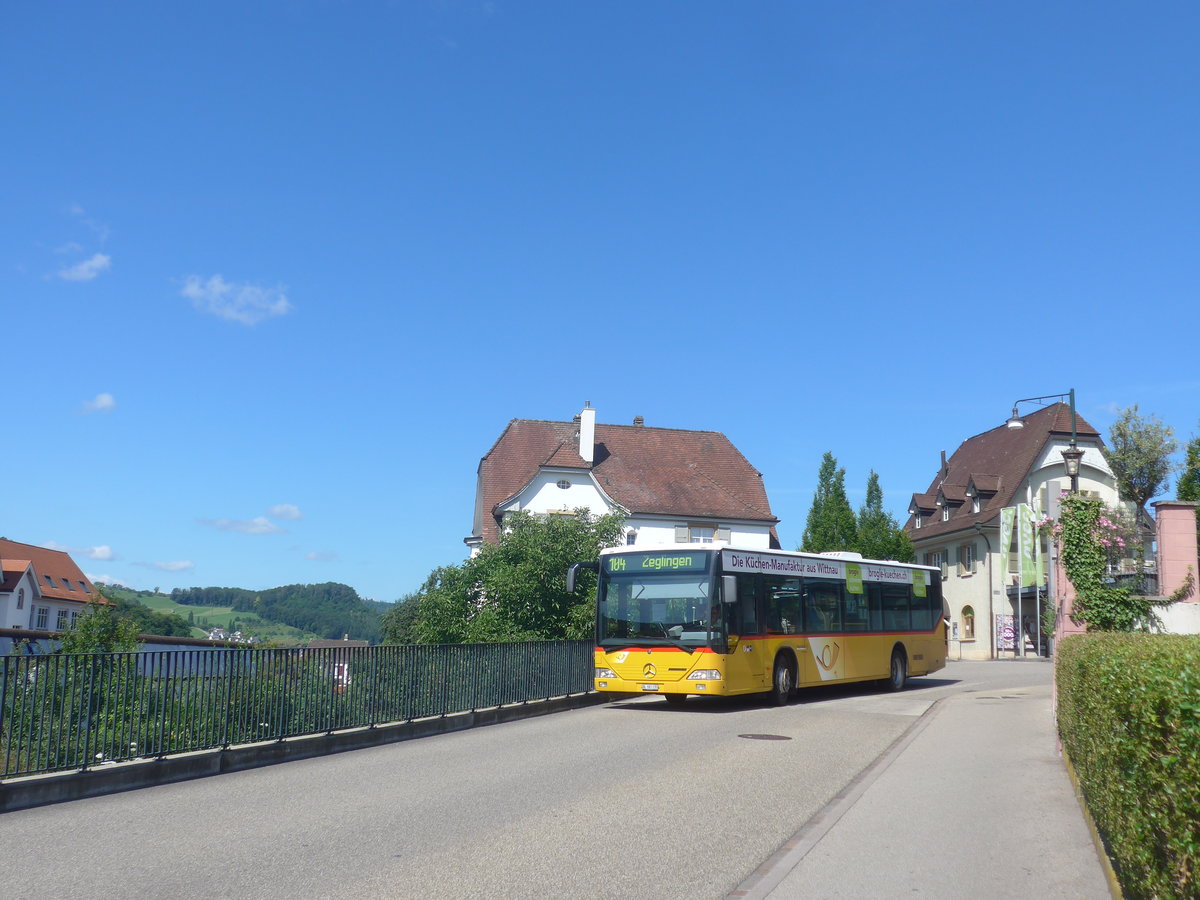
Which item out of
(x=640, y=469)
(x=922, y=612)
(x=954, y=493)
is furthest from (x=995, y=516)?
(x=922, y=612)

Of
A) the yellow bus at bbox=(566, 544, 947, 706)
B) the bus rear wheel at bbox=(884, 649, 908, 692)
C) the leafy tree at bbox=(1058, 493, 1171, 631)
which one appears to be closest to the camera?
the leafy tree at bbox=(1058, 493, 1171, 631)

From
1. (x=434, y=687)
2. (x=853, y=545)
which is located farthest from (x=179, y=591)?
(x=434, y=687)

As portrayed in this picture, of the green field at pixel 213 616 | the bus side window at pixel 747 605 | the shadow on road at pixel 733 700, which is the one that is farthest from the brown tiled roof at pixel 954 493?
the green field at pixel 213 616

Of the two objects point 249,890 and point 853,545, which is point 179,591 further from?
point 249,890

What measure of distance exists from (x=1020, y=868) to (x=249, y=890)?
5280 mm

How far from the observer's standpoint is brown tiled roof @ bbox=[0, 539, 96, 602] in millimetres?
84562

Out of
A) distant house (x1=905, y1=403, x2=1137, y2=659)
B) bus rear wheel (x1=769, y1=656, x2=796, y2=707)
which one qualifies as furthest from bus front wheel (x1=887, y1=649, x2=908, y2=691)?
distant house (x1=905, y1=403, x2=1137, y2=659)

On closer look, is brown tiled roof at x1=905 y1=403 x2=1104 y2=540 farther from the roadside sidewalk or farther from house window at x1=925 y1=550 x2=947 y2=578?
the roadside sidewalk

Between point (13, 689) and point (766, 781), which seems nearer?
point (13, 689)

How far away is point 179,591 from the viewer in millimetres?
191875

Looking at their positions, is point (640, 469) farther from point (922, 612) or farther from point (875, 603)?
point (875, 603)

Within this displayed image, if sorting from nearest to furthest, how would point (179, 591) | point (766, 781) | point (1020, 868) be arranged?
point (1020, 868), point (766, 781), point (179, 591)

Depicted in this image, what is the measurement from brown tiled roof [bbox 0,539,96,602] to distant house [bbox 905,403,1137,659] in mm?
65135

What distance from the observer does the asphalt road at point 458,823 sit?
6.99 meters
